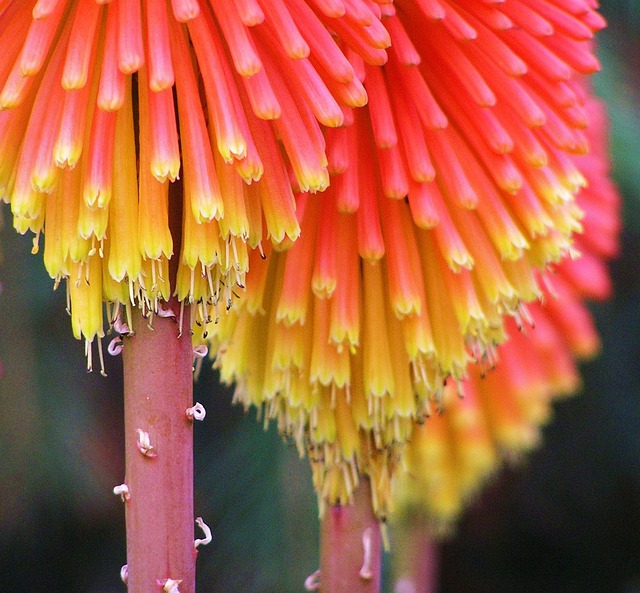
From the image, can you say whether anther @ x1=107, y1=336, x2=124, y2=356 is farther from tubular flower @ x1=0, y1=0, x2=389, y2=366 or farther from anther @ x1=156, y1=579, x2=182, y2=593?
anther @ x1=156, y1=579, x2=182, y2=593

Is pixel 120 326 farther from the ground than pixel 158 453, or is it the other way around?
pixel 120 326

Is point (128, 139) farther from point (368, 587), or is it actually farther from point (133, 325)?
point (368, 587)

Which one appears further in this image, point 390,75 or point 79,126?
point 390,75

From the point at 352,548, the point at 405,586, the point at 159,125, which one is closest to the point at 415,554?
the point at 405,586

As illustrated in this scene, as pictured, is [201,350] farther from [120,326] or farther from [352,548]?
[352,548]

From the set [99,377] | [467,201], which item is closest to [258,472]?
[99,377]

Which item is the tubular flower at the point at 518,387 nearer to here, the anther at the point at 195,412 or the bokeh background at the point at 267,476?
the bokeh background at the point at 267,476

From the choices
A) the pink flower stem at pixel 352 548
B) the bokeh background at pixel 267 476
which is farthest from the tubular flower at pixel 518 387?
the pink flower stem at pixel 352 548

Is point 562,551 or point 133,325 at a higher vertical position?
point 133,325
